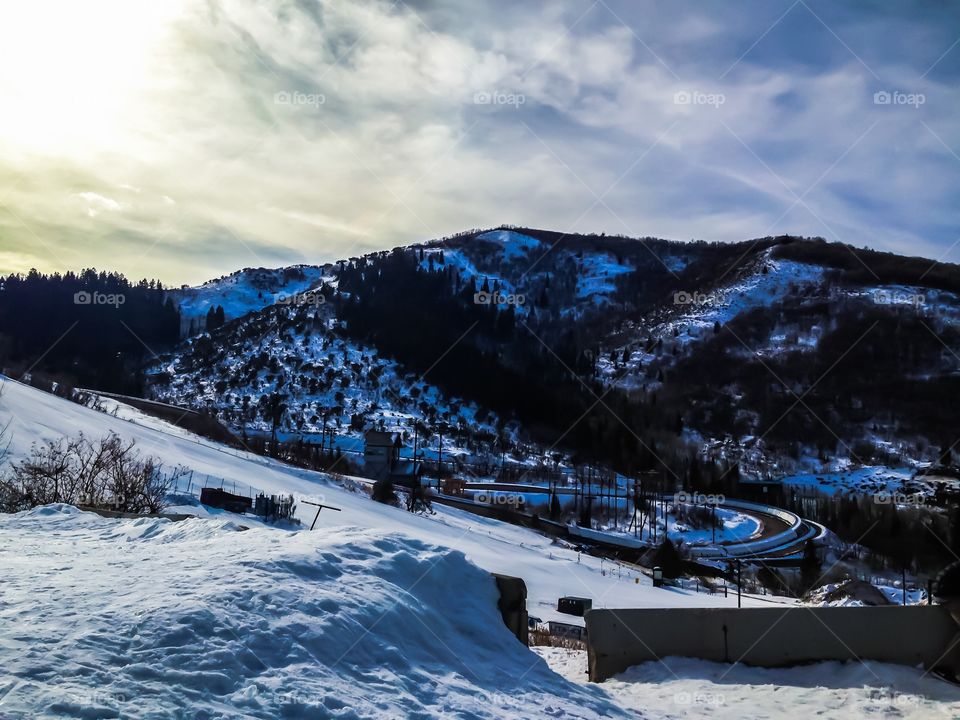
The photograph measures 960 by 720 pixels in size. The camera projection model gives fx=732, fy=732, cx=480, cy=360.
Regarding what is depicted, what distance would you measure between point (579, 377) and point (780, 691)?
134862 mm

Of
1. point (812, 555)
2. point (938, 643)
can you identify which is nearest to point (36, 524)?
point (938, 643)

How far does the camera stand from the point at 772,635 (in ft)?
32.5

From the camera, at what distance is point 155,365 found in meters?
136

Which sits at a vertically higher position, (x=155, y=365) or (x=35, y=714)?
(x=155, y=365)

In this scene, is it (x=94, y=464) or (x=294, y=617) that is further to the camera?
(x=94, y=464)

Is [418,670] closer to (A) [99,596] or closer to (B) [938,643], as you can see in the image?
(A) [99,596]

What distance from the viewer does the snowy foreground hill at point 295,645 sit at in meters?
5.04

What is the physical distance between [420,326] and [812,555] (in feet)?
294
